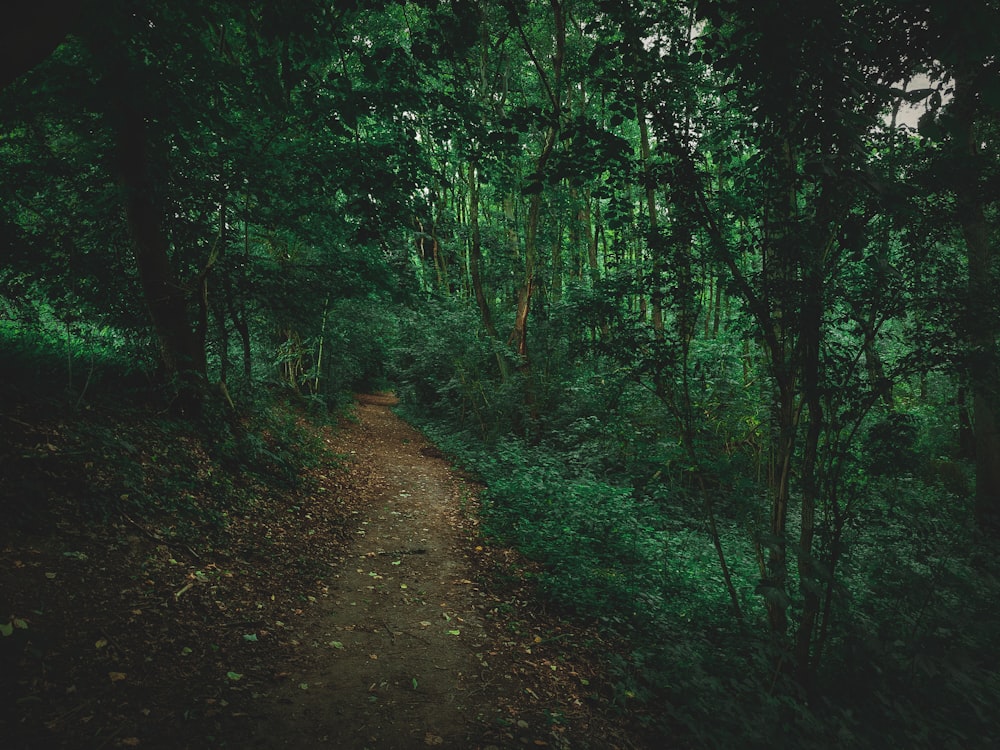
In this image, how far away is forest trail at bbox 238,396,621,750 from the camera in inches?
128

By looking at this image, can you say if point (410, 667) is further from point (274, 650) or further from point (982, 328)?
point (982, 328)

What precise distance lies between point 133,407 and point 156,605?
345 cm

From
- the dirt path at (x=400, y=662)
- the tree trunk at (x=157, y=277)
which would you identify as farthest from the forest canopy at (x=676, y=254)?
the dirt path at (x=400, y=662)

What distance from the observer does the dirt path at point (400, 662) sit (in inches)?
127

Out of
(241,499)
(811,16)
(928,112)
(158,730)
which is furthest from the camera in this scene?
(241,499)

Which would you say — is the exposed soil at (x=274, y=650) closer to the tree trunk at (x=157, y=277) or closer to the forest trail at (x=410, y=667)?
the forest trail at (x=410, y=667)

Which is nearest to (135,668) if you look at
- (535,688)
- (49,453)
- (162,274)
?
(49,453)

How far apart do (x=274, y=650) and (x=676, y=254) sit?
15.5 feet

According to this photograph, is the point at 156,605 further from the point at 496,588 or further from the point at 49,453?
the point at 496,588

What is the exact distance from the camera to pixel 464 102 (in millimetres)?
4430

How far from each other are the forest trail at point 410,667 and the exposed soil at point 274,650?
0.05ft

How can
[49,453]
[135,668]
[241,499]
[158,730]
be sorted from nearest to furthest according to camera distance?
[158,730]
[135,668]
[49,453]
[241,499]

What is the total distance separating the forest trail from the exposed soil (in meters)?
0.02

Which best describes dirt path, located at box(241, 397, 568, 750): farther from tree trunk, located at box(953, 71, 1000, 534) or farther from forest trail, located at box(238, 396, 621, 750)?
tree trunk, located at box(953, 71, 1000, 534)
